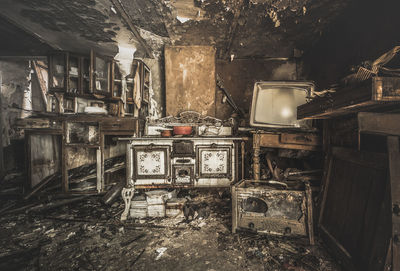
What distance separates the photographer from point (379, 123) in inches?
52.8

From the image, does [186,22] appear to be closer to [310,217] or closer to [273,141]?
[273,141]

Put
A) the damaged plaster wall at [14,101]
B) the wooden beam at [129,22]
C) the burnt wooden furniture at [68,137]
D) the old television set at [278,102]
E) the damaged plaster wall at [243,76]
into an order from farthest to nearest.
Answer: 1. the damaged plaster wall at [243,76]
2. the damaged plaster wall at [14,101]
3. the burnt wooden furniture at [68,137]
4. the old television set at [278,102]
5. the wooden beam at [129,22]

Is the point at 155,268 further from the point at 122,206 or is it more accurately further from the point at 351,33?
the point at 351,33

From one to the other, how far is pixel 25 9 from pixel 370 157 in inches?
201

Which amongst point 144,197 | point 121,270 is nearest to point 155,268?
point 121,270

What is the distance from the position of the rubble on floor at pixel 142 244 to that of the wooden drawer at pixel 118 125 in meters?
1.59

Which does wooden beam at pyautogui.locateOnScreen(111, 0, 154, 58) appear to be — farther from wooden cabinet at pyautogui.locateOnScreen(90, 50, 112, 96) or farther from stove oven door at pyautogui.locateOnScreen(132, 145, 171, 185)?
stove oven door at pyautogui.locateOnScreen(132, 145, 171, 185)

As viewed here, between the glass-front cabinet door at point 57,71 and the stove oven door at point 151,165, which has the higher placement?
the glass-front cabinet door at point 57,71

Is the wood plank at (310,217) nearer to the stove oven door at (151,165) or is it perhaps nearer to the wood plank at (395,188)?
the wood plank at (395,188)

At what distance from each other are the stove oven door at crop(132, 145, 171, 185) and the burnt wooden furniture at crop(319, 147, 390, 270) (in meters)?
2.28

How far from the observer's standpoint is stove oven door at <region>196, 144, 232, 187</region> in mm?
2555

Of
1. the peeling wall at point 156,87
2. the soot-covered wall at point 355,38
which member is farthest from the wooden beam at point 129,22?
the soot-covered wall at point 355,38

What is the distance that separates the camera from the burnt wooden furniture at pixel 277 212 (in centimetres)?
185

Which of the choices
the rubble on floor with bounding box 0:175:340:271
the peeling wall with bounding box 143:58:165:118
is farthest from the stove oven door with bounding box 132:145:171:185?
the peeling wall with bounding box 143:58:165:118
